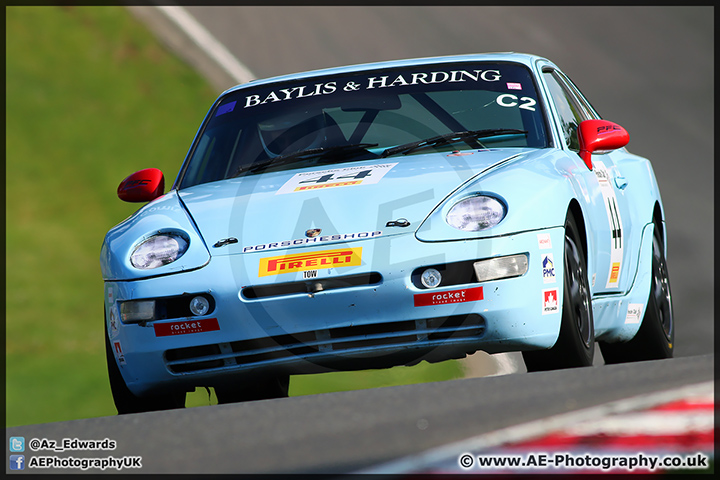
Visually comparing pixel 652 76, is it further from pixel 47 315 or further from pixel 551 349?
pixel 551 349

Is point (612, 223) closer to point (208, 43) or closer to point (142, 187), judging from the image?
point (142, 187)

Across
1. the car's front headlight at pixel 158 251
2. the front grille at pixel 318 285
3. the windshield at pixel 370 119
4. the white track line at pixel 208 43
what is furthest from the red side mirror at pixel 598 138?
the white track line at pixel 208 43

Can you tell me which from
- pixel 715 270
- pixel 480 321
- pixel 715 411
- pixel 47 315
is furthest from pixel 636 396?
pixel 47 315

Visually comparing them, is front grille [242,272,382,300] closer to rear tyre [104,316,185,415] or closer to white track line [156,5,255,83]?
rear tyre [104,316,185,415]

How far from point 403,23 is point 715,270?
12564 millimetres

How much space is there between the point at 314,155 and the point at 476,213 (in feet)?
3.93

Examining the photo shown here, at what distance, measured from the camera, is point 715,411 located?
3053 mm

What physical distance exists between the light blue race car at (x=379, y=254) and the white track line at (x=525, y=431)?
0.80 meters

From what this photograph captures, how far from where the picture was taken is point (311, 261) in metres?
4.11

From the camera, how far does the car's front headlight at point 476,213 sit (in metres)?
4.13

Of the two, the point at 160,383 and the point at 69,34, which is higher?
the point at 69,34

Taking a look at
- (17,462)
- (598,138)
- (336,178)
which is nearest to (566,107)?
(598,138)

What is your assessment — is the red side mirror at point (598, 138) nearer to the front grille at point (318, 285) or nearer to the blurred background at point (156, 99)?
the front grille at point (318, 285)

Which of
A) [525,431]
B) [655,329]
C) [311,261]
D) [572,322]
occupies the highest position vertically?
[655,329]
